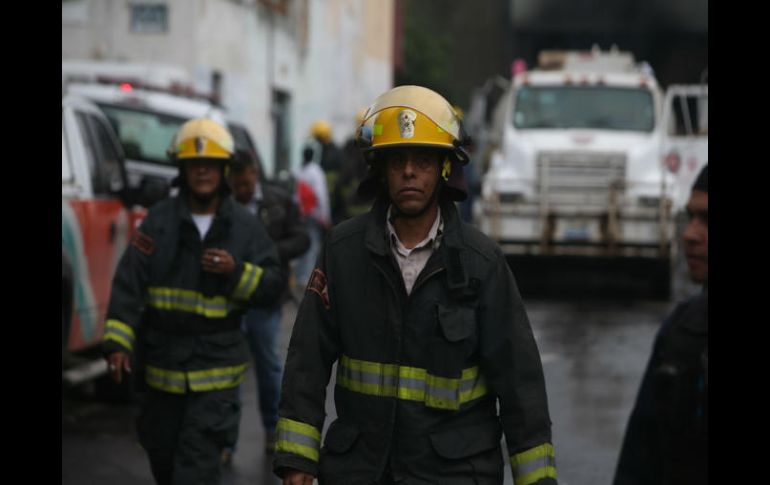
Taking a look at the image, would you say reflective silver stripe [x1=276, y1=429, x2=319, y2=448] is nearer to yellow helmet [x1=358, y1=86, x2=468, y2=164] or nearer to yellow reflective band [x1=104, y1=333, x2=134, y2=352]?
yellow helmet [x1=358, y1=86, x2=468, y2=164]

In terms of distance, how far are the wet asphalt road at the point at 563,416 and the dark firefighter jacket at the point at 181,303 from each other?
1.21 meters

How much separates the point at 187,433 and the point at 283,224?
9.27 ft

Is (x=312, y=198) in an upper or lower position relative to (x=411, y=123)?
lower

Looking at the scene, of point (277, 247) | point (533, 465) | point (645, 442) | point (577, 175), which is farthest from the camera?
point (577, 175)

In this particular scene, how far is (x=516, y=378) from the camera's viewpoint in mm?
4258

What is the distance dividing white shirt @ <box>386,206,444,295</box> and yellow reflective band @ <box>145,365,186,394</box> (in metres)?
2.09

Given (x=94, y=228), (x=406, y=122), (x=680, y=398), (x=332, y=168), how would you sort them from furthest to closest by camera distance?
1. (x=332, y=168)
2. (x=94, y=228)
3. (x=680, y=398)
4. (x=406, y=122)

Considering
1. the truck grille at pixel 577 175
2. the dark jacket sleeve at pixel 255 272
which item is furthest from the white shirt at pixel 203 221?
the truck grille at pixel 577 175

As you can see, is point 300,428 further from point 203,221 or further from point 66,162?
point 66,162

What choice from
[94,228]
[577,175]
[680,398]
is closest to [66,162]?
[94,228]

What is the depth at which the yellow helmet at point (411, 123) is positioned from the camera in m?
4.28

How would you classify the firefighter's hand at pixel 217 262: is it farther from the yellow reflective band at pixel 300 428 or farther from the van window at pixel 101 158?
the van window at pixel 101 158

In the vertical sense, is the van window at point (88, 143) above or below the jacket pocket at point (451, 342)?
above
